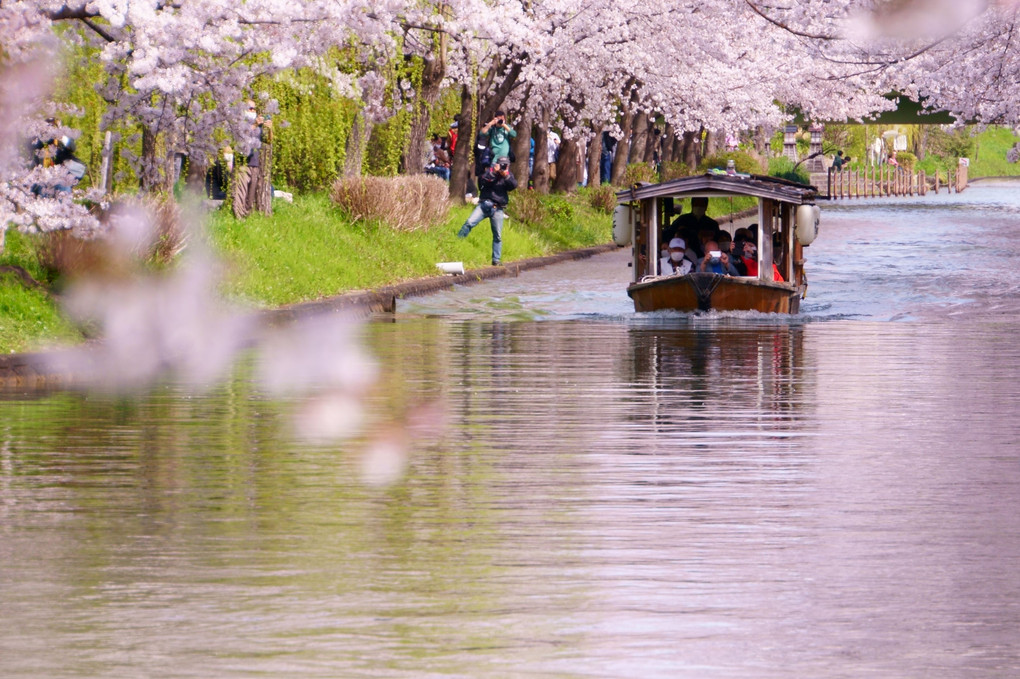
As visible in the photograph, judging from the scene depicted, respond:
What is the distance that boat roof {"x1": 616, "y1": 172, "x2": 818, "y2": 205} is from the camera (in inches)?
1140

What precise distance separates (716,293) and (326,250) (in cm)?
649

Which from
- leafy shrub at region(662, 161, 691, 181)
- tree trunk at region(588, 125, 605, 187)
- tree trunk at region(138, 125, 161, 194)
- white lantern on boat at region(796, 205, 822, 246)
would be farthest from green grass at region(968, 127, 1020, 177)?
tree trunk at region(138, 125, 161, 194)

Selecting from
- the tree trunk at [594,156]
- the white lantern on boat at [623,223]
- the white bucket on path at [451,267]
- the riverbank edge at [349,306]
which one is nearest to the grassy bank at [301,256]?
the white bucket on path at [451,267]

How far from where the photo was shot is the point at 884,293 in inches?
1353

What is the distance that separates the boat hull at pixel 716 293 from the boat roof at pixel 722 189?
1.45 meters

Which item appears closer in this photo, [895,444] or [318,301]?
[895,444]

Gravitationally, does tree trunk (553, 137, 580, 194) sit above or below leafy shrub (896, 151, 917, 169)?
below

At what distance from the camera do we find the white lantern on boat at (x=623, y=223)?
3027cm

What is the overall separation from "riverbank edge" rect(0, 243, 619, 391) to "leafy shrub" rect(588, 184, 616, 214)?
810 cm

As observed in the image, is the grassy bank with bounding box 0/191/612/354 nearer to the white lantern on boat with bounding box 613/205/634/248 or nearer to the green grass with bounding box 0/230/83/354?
the green grass with bounding box 0/230/83/354

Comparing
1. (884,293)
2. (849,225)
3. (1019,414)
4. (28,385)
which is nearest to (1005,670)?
(1019,414)

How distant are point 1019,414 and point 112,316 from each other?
986cm

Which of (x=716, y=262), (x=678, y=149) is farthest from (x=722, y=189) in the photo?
(x=678, y=149)

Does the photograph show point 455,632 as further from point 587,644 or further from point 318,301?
point 318,301
